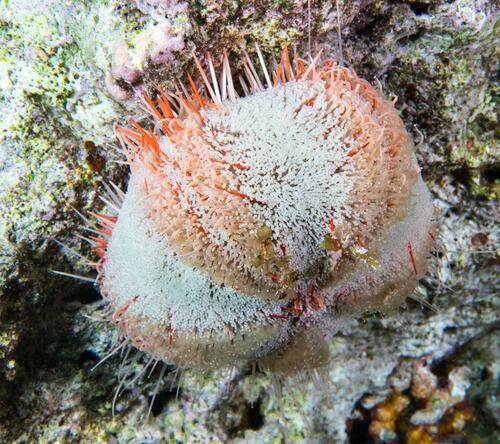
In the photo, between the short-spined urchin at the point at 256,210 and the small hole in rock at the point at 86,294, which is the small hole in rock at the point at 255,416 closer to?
the short-spined urchin at the point at 256,210

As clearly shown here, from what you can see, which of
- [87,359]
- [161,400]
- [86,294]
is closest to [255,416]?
[161,400]

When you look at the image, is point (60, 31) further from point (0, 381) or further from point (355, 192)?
point (0, 381)

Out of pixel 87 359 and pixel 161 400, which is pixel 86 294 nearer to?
pixel 87 359

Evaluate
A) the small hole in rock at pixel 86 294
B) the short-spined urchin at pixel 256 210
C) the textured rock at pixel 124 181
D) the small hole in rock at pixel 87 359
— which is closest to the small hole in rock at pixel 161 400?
the textured rock at pixel 124 181

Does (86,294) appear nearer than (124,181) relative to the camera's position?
No

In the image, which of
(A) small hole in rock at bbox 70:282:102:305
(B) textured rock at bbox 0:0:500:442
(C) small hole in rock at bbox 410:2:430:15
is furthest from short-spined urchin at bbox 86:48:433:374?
(A) small hole in rock at bbox 70:282:102:305

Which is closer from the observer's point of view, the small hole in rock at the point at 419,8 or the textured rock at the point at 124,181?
the textured rock at the point at 124,181

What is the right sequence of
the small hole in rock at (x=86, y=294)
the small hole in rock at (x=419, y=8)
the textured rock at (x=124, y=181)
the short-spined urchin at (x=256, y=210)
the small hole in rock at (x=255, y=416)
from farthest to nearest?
the small hole in rock at (x=255, y=416)
the small hole in rock at (x=86, y=294)
the small hole in rock at (x=419, y=8)
the textured rock at (x=124, y=181)
the short-spined urchin at (x=256, y=210)
